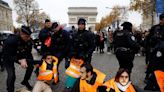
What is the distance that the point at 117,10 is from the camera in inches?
3445

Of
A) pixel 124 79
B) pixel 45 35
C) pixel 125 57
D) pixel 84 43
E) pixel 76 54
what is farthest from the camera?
pixel 45 35

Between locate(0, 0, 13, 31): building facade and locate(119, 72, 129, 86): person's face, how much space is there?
102339mm

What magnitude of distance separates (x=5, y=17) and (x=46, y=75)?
10958cm

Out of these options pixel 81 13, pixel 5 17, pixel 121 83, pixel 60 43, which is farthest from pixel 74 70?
pixel 81 13

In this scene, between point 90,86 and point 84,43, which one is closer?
point 90,86

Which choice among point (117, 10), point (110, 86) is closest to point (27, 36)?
point (110, 86)

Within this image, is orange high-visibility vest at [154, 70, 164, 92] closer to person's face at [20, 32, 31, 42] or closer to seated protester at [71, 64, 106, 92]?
seated protester at [71, 64, 106, 92]

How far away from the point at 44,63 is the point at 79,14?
111 meters

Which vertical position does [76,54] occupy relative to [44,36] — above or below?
below

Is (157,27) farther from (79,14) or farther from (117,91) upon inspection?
(79,14)

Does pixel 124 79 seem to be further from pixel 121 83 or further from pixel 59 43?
pixel 59 43

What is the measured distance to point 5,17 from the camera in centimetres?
11619

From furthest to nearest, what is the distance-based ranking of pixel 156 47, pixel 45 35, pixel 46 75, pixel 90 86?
pixel 45 35
pixel 156 47
pixel 46 75
pixel 90 86

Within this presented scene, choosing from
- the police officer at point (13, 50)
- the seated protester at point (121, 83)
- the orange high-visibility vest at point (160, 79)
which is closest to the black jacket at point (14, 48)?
the police officer at point (13, 50)
